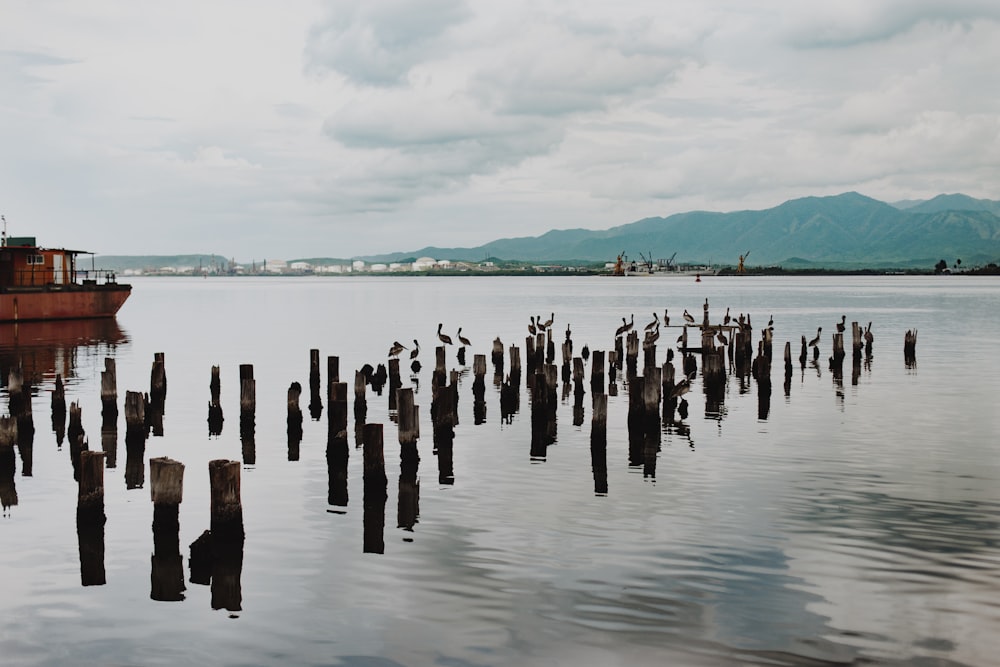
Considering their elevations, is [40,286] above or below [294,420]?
above

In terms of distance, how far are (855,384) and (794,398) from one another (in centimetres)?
539

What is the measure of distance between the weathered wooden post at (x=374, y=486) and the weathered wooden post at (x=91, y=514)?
13.6ft

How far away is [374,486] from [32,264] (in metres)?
58.4

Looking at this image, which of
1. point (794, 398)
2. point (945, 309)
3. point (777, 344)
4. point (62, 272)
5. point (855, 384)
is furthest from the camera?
point (945, 309)

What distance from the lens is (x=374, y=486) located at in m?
17.2

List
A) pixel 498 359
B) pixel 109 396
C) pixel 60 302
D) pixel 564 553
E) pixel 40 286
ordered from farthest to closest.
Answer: pixel 60 302 < pixel 40 286 < pixel 498 359 < pixel 109 396 < pixel 564 553

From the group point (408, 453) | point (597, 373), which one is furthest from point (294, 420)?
point (597, 373)

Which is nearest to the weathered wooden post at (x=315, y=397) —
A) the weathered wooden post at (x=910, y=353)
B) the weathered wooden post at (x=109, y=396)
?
the weathered wooden post at (x=109, y=396)

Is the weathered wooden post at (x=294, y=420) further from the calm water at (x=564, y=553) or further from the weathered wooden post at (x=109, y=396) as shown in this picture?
the weathered wooden post at (x=109, y=396)

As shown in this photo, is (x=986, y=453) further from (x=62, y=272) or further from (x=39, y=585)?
(x=62, y=272)

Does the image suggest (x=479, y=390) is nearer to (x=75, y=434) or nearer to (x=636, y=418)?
(x=636, y=418)

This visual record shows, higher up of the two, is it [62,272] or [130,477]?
[62,272]

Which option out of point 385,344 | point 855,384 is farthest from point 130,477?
point 385,344

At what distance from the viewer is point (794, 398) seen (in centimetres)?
3366
